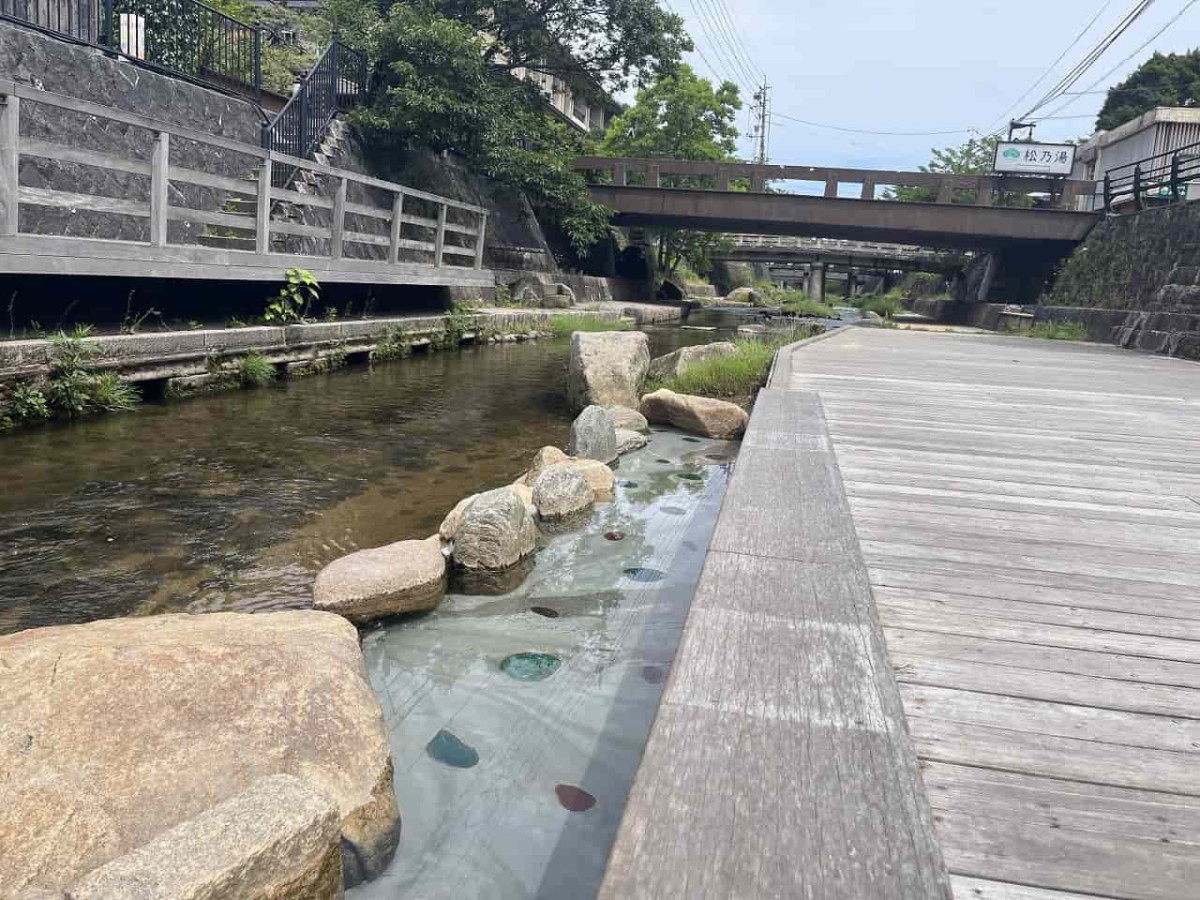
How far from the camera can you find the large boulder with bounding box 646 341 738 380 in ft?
31.0

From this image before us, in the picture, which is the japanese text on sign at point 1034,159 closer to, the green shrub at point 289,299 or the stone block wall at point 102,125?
the stone block wall at point 102,125

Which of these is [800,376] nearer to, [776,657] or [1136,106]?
[776,657]

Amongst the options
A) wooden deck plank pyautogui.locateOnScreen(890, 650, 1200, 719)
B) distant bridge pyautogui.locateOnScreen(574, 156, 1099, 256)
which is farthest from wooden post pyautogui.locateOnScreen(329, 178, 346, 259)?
distant bridge pyautogui.locateOnScreen(574, 156, 1099, 256)

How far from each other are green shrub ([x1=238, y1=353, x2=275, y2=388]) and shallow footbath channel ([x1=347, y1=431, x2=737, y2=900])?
215 inches

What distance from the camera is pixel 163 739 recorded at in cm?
188

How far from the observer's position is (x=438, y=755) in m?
2.38

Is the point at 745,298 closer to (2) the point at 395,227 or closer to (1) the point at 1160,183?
(1) the point at 1160,183

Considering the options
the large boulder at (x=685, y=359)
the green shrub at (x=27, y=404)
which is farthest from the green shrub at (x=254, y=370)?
the large boulder at (x=685, y=359)

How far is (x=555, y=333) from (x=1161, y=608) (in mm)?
15096

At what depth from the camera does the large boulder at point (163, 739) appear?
65.0 inches

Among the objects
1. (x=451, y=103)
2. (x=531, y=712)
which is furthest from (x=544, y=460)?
(x=451, y=103)

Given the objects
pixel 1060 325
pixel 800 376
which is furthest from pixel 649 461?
pixel 1060 325

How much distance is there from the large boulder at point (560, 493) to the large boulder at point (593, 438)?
0.98 metres

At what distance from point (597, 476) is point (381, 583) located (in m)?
A: 2.10
